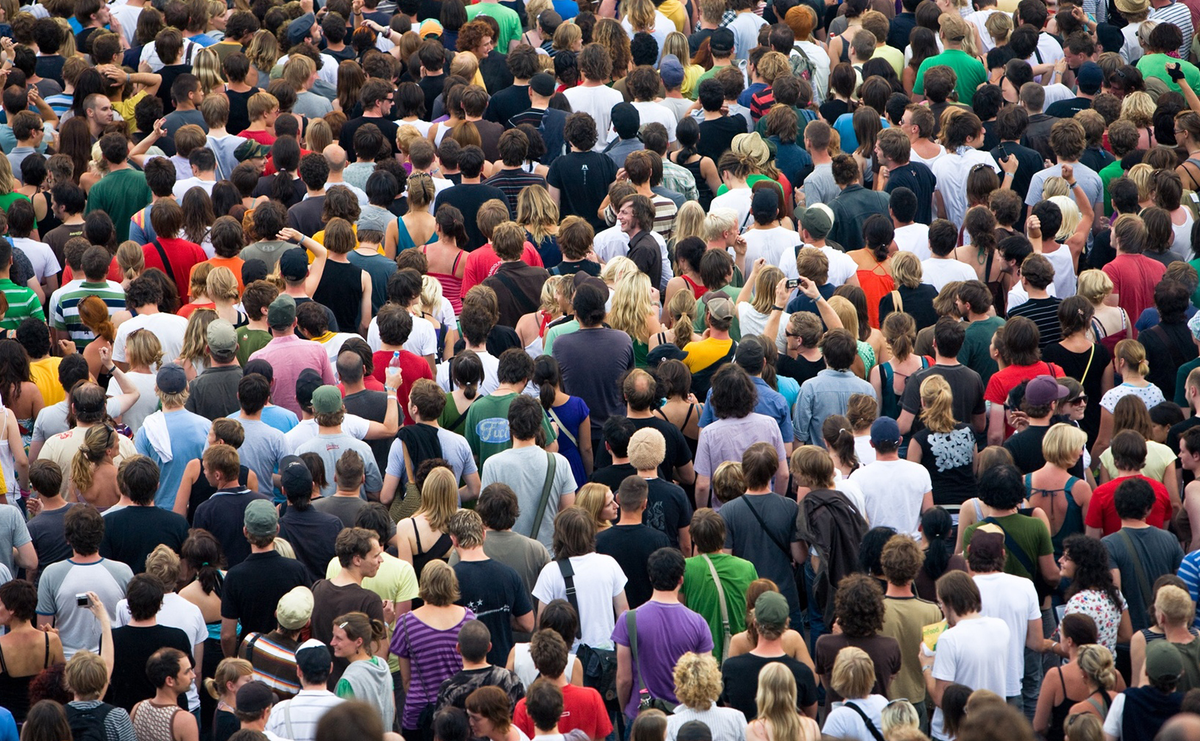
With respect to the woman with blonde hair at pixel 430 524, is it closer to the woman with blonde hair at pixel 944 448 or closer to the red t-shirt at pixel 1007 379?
the woman with blonde hair at pixel 944 448

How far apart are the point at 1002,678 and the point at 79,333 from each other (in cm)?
658

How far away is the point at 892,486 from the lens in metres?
8.30

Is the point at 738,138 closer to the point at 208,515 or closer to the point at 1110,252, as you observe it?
the point at 1110,252

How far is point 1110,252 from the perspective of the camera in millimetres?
11953

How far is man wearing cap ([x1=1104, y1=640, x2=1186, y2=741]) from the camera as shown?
22.4 feet

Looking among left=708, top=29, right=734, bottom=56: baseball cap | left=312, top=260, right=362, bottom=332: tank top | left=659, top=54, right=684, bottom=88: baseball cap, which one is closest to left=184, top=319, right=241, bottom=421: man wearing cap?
left=312, top=260, right=362, bottom=332: tank top

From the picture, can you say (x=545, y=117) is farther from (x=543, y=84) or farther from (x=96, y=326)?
(x=96, y=326)

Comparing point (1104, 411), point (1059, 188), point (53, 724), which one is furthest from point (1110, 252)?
point (53, 724)

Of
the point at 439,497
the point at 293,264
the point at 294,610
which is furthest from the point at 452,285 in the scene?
the point at 294,610

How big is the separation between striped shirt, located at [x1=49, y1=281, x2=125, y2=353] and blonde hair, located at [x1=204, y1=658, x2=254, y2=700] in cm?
397

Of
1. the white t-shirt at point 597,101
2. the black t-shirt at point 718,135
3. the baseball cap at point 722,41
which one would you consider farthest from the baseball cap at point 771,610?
the baseball cap at point 722,41

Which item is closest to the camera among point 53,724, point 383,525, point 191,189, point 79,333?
point 53,724

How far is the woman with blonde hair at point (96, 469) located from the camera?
8531mm

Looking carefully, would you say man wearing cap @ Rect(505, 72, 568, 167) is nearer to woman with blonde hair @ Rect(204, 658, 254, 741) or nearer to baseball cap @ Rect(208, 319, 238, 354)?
baseball cap @ Rect(208, 319, 238, 354)
